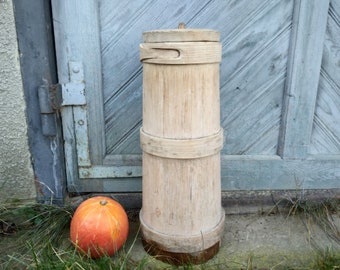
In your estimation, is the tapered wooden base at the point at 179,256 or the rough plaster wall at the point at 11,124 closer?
the tapered wooden base at the point at 179,256

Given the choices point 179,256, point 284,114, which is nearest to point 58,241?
point 179,256

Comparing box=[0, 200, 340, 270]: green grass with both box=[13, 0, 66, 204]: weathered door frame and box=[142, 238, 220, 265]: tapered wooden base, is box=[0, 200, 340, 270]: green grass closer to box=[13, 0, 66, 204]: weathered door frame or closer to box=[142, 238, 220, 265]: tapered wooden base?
box=[142, 238, 220, 265]: tapered wooden base

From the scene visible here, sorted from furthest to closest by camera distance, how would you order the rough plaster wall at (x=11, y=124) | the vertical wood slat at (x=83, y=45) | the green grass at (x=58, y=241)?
the vertical wood slat at (x=83, y=45)
the rough plaster wall at (x=11, y=124)
the green grass at (x=58, y=241)

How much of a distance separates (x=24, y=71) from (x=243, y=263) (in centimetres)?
171

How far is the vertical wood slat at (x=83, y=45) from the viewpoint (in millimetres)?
1954

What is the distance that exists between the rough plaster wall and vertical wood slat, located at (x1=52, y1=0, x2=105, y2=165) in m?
0.26

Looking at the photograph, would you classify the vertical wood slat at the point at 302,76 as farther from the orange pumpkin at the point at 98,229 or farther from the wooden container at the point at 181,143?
the orange pumpkin at the point at 98,229

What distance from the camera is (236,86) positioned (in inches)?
84.5

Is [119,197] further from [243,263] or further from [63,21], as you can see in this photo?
[63,21]

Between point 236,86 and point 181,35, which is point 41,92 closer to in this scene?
point 181,35

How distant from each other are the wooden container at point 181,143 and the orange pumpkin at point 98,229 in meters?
0.17

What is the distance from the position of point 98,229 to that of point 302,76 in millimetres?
1591

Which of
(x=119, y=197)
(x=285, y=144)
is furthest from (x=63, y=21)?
(x=285, y=144)

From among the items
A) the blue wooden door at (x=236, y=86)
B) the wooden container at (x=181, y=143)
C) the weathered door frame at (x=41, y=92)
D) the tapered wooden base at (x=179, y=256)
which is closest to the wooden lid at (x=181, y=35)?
the wooden container at (x=181, y=143)
